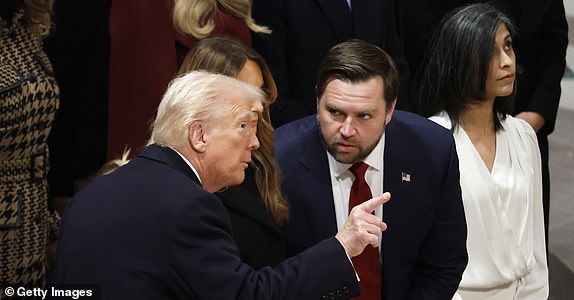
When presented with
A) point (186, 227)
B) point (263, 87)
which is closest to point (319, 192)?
point (263, 87)

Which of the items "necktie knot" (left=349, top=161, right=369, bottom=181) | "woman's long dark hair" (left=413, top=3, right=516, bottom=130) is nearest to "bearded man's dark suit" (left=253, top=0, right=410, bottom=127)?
"woman's long dark hair" (left=413, top=3, right=516, bottom=130)

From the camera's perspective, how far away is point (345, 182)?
9.61 ft

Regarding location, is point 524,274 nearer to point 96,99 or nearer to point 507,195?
point 507,195

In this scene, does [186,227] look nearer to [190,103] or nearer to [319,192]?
[190,103]

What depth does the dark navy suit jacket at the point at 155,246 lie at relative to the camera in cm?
192

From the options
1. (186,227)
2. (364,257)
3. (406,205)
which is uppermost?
(186,227)

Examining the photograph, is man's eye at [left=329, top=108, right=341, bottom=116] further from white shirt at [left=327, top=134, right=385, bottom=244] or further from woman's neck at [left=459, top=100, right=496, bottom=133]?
woman's neck at [left=459, top=100, right=496, bottom=133]

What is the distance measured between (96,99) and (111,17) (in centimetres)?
31

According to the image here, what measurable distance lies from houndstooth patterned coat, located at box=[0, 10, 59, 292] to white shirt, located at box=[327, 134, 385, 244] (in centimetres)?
86

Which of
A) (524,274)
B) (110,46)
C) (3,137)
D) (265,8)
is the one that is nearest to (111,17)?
(110,46)

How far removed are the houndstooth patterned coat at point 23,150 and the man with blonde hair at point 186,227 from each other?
0.73 m

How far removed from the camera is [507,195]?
3389 millimetres

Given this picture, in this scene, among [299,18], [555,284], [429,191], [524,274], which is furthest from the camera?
[555,284]

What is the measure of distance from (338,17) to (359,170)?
1.00 meters
